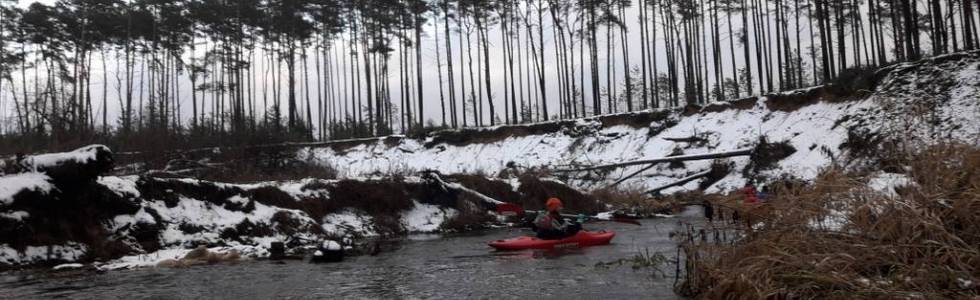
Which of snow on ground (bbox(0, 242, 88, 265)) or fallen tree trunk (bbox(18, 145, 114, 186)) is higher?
fallen tree trunk (bbox(18, 145, 114, 186))

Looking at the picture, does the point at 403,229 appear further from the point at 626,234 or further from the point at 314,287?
the point at 314,287

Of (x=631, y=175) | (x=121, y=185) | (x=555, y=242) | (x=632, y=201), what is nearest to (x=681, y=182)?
(x=631, y=175)

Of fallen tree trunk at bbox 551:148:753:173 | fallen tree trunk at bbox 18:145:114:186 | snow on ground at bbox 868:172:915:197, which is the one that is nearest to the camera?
snow on ground at bbox 868:172:915:197

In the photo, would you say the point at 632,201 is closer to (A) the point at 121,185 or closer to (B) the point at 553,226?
(B) the point at 553,226

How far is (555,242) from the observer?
11.5 metres

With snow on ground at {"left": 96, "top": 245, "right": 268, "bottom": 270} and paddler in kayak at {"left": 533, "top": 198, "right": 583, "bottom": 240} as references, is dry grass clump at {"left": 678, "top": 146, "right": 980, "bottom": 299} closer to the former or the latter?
paddler in kayak at {"left": 533, "top": 198, "right": 583, "bottom": 240}

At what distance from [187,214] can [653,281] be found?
970 centimetres

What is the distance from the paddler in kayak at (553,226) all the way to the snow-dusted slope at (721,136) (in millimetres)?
6678

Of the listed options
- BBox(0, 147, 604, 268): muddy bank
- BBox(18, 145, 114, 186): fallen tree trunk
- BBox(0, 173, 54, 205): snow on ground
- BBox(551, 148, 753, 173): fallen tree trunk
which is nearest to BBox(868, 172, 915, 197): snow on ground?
BBox(0, 147, 604, 268): muddy bank

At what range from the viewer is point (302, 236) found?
1311 centimetres

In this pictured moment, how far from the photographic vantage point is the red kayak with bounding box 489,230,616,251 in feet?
37.0

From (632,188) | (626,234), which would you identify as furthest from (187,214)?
(632,188)

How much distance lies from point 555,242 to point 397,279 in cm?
417

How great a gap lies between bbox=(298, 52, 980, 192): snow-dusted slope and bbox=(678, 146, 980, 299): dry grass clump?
10.0 metres
